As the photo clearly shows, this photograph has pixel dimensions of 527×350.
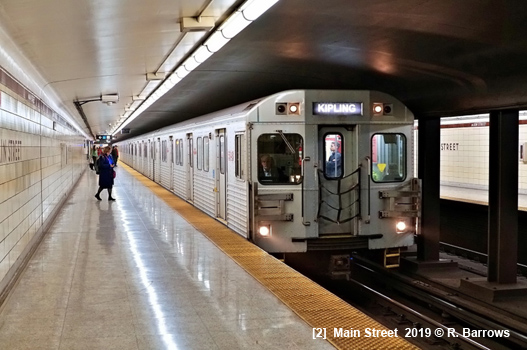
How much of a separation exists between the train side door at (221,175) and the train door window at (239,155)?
1060 millimetres

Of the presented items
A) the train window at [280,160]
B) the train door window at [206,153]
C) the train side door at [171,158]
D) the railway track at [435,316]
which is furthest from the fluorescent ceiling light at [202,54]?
the train side door at [171,158]

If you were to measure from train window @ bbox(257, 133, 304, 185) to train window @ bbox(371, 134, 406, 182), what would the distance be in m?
1.12

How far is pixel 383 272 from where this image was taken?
1047 centimetres

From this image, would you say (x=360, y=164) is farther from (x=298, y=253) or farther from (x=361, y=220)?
(x=298, y=253)

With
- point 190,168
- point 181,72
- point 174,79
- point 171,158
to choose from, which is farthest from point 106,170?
point 181,72

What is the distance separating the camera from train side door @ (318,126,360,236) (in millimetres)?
8930

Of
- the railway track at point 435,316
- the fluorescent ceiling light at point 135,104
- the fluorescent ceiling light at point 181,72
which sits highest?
the fluorescent ceiling light at point 181,72

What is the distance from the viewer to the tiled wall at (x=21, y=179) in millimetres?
6090

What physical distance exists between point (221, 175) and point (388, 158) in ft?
11.3

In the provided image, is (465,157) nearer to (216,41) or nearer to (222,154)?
(222,154)

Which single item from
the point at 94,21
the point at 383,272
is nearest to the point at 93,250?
the point at 94,21

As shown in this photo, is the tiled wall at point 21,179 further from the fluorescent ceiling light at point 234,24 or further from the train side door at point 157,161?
the train side door at point 157,161

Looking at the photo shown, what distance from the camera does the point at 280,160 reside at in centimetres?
880

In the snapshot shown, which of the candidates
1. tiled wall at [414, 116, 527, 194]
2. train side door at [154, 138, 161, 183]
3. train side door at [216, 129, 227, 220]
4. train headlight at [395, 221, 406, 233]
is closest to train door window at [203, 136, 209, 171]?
train side door at [216, 129, 227, 220]
